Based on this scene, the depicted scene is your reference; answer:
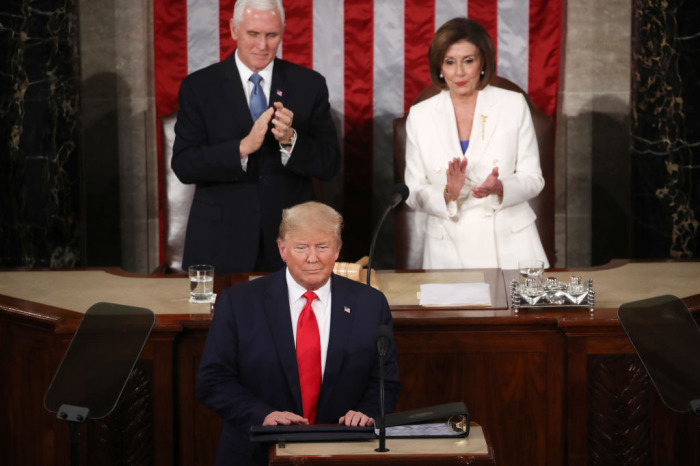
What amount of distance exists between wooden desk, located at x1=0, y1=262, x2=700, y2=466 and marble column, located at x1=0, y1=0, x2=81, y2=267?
1.71m

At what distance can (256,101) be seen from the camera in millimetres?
4777

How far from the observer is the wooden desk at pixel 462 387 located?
3.61 m

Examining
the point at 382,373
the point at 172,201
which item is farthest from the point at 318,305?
the point at 172,201

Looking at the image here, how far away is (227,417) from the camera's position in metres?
2.90

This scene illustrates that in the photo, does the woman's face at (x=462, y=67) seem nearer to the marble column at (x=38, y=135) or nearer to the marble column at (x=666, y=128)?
the marble column at (x=666, y=128)

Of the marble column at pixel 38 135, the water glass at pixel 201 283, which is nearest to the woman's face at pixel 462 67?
the water glass at pixel 201 283

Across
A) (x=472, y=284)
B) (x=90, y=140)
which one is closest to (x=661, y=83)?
(x=472, y=284)

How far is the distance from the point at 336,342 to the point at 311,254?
0.85 feet

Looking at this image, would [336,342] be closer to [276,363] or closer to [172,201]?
[276,363]

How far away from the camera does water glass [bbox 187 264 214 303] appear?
13.0 ft

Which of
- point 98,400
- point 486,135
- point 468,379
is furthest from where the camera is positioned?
point 486,135

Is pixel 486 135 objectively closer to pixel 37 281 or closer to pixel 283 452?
pixel 37 281

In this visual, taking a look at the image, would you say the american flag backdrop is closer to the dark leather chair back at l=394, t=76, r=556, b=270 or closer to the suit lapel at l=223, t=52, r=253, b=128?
the dark leather chair back at l=394, t=76, r=556, b=270

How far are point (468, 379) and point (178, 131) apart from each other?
1.83 m
